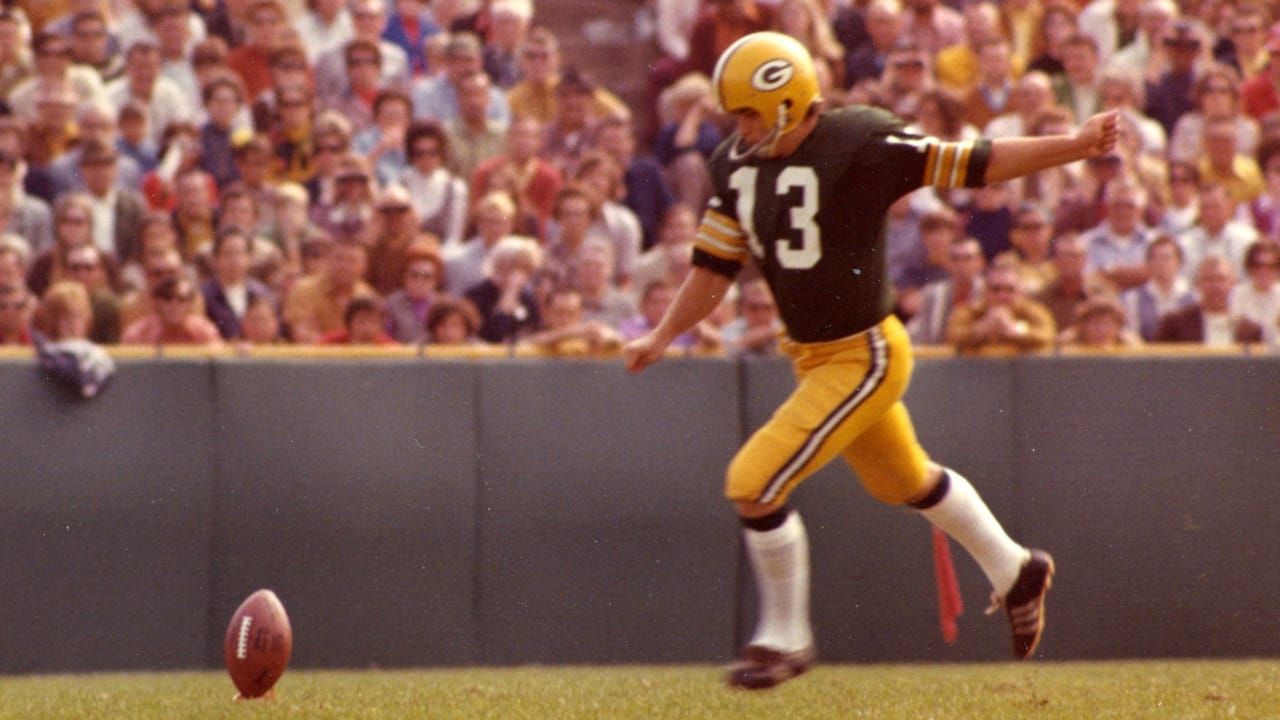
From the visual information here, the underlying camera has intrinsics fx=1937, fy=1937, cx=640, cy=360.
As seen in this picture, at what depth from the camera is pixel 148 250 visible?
10.5m

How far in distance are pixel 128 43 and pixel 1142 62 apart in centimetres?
667

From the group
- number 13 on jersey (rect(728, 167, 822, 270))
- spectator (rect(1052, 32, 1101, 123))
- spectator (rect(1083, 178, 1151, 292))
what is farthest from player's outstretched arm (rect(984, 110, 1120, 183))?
spectator (rect(1052, 32, 1101, 123))

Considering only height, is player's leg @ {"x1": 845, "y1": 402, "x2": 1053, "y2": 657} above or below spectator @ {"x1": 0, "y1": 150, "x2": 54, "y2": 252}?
below

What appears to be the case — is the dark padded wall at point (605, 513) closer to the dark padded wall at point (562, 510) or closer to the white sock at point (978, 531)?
the dark padded wall at point (562, 510)

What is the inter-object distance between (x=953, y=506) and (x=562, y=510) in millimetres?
2723

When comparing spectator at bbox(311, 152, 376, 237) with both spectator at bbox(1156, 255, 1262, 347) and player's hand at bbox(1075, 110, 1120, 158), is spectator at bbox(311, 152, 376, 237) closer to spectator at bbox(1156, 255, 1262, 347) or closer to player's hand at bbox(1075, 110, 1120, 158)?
spectator at bbox(1156, 255, 1262, 347)

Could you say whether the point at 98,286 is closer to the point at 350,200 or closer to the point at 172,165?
the point at 172,165

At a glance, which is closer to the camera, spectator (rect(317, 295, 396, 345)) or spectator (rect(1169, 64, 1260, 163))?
spectator (rect(317, 295, 396, 345))

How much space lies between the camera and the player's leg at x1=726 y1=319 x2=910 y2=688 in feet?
20.2

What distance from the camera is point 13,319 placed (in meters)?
9.47

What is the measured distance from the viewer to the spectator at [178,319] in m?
9.68

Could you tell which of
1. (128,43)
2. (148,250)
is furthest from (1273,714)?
(128,43)

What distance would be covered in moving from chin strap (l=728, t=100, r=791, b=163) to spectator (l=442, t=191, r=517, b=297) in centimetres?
456

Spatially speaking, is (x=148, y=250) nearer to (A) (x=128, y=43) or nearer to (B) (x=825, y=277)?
(A) (x=128, y=43)
